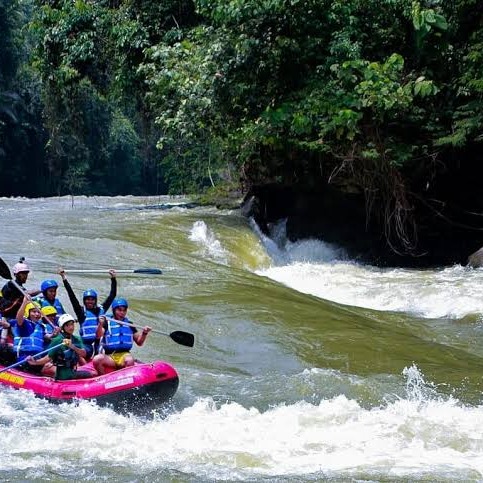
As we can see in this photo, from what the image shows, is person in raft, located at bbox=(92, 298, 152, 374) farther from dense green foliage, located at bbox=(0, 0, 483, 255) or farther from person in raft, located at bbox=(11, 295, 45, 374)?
dense green foliage, located at bbox=(0, 0, 483, 255)

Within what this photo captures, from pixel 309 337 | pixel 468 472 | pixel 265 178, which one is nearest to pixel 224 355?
pixel 309 337

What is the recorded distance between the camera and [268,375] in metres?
7.43

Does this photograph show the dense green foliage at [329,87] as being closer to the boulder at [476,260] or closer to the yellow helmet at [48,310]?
the boulder at [476,260]

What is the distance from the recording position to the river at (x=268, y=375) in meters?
5.15

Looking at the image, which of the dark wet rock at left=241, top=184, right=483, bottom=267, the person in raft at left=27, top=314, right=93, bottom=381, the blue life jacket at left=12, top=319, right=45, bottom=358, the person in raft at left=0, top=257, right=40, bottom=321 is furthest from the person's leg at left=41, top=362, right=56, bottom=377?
the dark wet rock at left=241, top=184, right=483, bottom=267

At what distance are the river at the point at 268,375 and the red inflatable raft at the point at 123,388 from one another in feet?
0.28

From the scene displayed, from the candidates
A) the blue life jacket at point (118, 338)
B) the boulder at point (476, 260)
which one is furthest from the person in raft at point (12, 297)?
the boulder at point (476, 260)

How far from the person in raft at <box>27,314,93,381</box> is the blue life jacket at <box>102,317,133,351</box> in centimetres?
25

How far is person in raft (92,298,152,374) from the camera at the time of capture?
682 centimetres

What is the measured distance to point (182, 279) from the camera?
1066 centimetres

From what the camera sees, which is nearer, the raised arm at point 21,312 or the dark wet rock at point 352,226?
the raised arm at point 21,312

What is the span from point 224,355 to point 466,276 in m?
5.62

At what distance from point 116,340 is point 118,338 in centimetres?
2

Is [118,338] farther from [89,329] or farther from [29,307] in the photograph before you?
[29,307]
